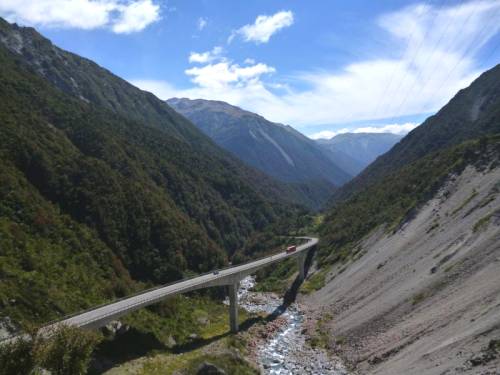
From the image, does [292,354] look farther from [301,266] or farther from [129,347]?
[301,266]

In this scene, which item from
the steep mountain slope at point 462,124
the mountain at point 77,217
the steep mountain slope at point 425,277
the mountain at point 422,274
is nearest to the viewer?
the steep mountain slope at point 425,277

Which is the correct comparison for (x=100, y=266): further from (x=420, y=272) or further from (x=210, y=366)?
(x=420, y=272)

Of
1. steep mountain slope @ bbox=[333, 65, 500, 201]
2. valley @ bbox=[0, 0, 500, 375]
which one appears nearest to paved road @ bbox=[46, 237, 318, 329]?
valley @ bbox=[0, 0, 500, 375]

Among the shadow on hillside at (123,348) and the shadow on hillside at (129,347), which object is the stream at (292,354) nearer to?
the shadow on hillside at (129,347)

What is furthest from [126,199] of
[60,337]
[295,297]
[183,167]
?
[183,167]

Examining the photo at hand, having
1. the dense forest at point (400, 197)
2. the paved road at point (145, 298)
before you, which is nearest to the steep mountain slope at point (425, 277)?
the dense forest at point (400, 197)

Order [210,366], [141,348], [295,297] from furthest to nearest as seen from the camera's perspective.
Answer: [295,297], [141,348], [210,366]
